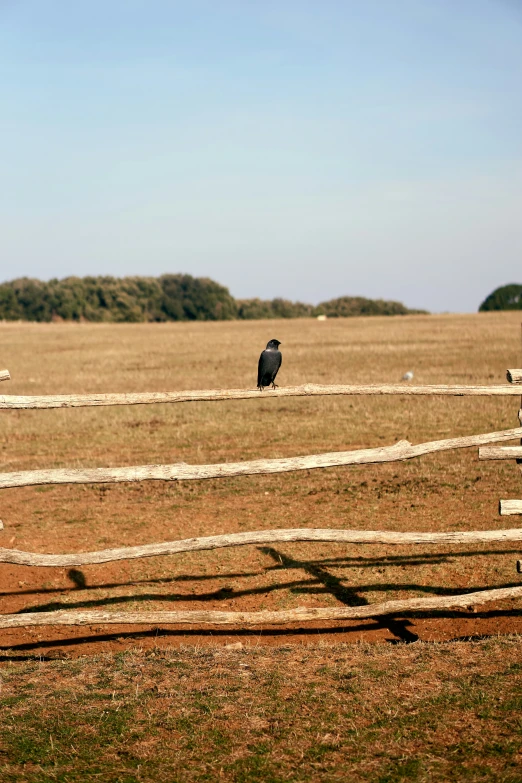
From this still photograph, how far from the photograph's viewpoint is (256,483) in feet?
40.6

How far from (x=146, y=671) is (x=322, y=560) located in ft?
11.7

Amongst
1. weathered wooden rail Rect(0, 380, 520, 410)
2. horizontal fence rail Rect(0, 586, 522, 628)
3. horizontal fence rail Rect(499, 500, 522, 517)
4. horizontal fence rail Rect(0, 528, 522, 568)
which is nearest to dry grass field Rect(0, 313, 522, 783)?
horizontal fence rail Rect(0, 586, 522, 628)

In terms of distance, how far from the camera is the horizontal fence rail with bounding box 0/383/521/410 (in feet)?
21.8

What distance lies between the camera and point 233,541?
6.51 m

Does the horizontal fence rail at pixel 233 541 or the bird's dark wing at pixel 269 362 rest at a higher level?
the bird's dark wing at pixel 269 362

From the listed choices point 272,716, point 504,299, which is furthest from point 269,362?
point 504,299

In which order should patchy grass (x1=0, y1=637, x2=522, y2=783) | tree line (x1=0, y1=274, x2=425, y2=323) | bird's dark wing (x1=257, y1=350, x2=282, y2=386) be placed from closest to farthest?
patchy grass (x1=0, y1=637, x2=522, y2=783), bird's dark wing (x1=257, y1=350, x2=282, y2=386), tree line (x1=0, y1=274, x2=425, y2=323)

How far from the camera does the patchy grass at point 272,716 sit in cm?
421

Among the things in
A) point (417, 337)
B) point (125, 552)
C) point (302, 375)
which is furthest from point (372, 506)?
point (417, 337)

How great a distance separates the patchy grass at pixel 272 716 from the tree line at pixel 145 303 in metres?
57.8

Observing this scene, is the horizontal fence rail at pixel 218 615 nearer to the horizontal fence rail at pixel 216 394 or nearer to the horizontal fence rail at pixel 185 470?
the horizontal fence rail at pixel 185 470

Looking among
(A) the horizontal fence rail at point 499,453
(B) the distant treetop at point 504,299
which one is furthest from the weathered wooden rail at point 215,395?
(B) the distant treetop at point 504,299

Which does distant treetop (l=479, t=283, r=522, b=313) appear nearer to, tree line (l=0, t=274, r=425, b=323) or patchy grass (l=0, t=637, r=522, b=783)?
tree line (l=0, t=274, r=425, b=323)

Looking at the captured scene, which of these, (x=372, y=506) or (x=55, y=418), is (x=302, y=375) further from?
(x=372, y=506)
